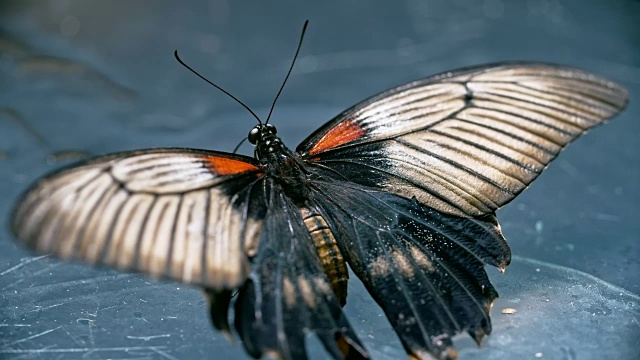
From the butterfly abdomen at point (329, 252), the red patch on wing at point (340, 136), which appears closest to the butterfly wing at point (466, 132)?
the red patch on wing at point (340, 136)

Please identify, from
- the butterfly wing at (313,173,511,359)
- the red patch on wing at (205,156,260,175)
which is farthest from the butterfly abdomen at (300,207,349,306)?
the red patch on wing at (205,156,260,175)

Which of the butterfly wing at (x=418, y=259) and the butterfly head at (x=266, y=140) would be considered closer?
the butterfly wing at (x=418, y=259)

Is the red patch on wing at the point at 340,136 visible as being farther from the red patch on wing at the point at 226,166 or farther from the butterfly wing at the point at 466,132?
the red patch on wing at the point at 226,166

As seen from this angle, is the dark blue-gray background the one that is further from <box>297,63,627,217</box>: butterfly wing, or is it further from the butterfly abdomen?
<box>297,63,627,217</box>: butterfly wing

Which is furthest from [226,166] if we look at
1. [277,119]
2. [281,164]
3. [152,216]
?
[277,119]

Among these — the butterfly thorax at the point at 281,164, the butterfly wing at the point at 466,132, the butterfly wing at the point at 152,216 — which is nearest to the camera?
the butterfly wing at the point at 152,216

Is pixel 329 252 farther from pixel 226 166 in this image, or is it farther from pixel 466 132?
pixel 466 132

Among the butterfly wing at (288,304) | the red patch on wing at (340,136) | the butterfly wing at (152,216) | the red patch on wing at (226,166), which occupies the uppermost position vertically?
the red patch on wing at (340,136)
